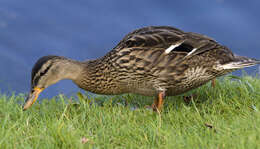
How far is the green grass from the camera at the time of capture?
380 cm

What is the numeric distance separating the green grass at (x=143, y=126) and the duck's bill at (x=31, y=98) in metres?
0.13

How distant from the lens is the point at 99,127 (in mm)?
4652

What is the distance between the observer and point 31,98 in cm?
560

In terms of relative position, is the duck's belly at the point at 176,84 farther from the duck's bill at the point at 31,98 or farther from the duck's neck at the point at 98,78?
the duck's bill at the point at 31,98

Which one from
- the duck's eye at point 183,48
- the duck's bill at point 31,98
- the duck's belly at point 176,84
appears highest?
the duck's eye at point 183,48

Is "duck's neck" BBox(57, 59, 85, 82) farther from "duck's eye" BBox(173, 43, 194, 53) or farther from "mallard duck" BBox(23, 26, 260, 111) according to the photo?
"duck's eye" BBox(173, 43, 194, 53)

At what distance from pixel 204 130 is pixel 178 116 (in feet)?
2.39

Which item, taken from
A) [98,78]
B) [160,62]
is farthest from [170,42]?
[98,78]

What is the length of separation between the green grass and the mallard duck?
0.40 m

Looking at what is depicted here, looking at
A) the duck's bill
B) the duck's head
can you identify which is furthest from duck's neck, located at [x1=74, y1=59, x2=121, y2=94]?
the duck's bill

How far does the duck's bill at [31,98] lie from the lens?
5.56 metres

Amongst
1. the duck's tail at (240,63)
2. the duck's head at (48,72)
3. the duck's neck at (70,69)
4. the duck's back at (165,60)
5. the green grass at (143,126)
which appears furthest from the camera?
the duck's neck at (70,69)

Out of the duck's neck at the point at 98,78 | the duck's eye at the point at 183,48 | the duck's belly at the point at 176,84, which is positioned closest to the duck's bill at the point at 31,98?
the duck's neck at the point at 98,78

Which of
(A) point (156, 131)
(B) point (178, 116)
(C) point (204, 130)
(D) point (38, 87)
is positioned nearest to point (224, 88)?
(B) point (178, 116)
